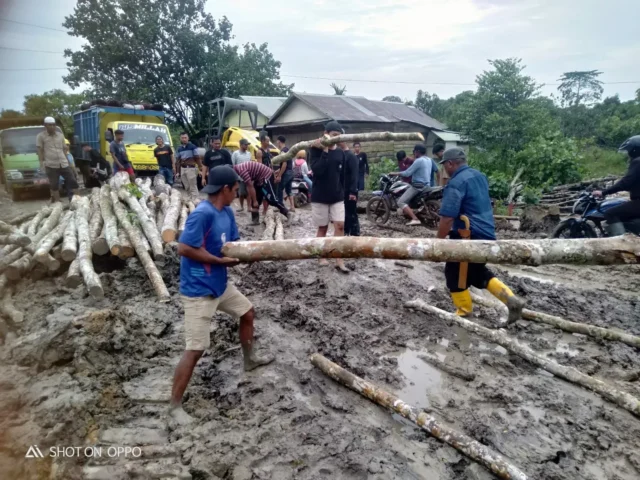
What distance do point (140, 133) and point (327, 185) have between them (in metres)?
10.2

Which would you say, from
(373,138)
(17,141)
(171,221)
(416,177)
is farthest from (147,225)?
(17,141)

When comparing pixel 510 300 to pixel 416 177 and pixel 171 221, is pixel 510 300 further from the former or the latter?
pixel 416 177

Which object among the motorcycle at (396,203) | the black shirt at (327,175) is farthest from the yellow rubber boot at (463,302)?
the motorcycle at (396,203)

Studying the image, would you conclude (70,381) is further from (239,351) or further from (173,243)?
(173,243)

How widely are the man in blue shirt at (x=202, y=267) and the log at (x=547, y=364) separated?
274 cm

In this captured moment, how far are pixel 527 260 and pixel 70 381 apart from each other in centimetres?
370

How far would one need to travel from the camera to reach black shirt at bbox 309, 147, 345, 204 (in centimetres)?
612

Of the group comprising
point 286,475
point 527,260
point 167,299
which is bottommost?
point 286,475

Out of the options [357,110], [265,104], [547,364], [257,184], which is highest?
[265,104]

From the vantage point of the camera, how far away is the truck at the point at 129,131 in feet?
43.3

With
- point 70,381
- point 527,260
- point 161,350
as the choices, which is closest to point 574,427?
point 527,260

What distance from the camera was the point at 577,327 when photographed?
468cm

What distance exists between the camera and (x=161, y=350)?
4289 millimetres

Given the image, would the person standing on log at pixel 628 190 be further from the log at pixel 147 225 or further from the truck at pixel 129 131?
the truck at pixel 129 131
